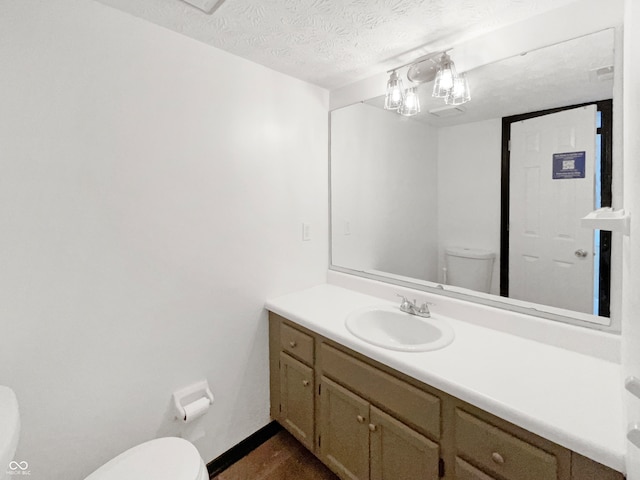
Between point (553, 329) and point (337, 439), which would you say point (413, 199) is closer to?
point (553, 329)

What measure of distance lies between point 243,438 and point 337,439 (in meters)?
0.62

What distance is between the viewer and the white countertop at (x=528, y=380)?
0.75 meters

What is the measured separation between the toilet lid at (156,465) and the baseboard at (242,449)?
1.74 ft

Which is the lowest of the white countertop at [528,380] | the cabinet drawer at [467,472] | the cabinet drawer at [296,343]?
the cabinet drawer at [467,472]

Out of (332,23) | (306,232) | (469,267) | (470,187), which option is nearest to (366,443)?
(469,267)

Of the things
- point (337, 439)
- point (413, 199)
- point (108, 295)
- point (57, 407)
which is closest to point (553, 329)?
point (413, 199)

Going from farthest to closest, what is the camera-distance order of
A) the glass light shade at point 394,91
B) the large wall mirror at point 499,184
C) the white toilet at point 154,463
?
1. the glass light shade at point 394,91
2. the large wall mirror at point 499,184
3. the white toilet at point 154,463

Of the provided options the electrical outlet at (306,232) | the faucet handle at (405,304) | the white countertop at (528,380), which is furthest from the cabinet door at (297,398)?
the electrical outlet at (306,232)

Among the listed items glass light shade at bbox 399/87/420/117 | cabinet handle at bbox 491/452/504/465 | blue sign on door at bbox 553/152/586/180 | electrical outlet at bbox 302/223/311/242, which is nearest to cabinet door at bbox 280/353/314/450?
electrical outlet at bbox 302/223/311/242

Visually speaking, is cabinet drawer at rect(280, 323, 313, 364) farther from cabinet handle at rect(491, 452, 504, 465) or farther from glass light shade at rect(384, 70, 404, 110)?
glass light shade at rect(384, 70, 404, 110)

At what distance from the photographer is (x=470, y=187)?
4.96ft

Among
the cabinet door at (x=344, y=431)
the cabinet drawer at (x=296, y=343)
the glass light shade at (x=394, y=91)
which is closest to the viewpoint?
the cabinet door at (x=344, y=431)

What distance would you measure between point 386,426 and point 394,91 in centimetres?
166

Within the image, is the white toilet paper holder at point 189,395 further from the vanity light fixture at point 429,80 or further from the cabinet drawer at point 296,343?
the vanity light fixture at point 429,80
